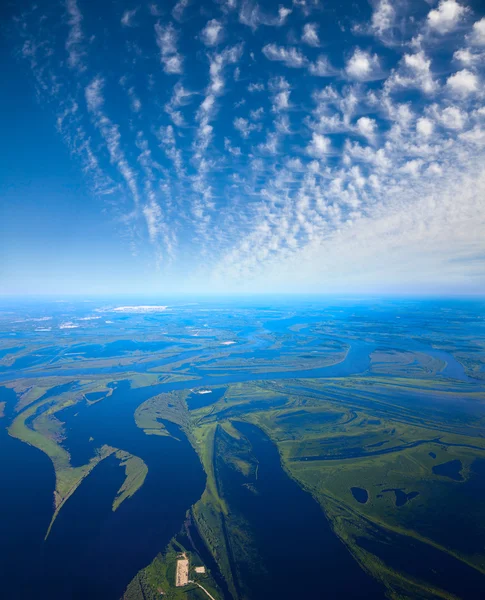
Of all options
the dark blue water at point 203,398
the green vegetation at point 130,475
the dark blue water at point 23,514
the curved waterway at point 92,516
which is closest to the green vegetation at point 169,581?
the curved waterway at point 92,516

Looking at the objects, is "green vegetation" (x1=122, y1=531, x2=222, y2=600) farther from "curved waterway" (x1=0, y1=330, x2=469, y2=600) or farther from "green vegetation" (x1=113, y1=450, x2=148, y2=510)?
"green vegetation" (x1=113, y1=450, x2=148, y2=510)

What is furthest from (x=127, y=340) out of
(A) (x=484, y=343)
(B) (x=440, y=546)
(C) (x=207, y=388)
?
(A) (x=484, y=343)

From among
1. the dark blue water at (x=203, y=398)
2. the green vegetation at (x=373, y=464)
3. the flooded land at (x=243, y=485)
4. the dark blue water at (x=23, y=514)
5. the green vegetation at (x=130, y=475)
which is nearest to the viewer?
the flooded land at (x=243, y=485)

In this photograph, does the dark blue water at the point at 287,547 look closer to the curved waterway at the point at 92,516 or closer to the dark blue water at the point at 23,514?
the curved waterway at the point at 92,516

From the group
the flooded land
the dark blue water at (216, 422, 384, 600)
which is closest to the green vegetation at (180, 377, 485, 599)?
the flooded land

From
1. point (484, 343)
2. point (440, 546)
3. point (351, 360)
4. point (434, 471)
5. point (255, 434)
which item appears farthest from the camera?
point (484, 343)

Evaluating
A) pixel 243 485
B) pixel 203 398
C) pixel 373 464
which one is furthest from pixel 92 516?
pixel 373 464

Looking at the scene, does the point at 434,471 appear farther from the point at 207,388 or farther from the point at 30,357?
the point at 30,357

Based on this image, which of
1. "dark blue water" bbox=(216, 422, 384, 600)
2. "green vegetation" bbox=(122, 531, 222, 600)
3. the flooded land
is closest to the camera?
"green vegetation" bbox=(122, 531, 222, 600)

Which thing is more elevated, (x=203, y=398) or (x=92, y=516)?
(x=92, y=516)

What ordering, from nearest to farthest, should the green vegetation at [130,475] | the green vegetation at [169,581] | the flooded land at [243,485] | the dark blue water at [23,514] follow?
the green vegetation at [169,581] → the flooded land at [243,485] → the dark blue water at [23,514] → the green vegetation at [130,475]

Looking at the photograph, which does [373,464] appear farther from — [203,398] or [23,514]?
[23,514]
